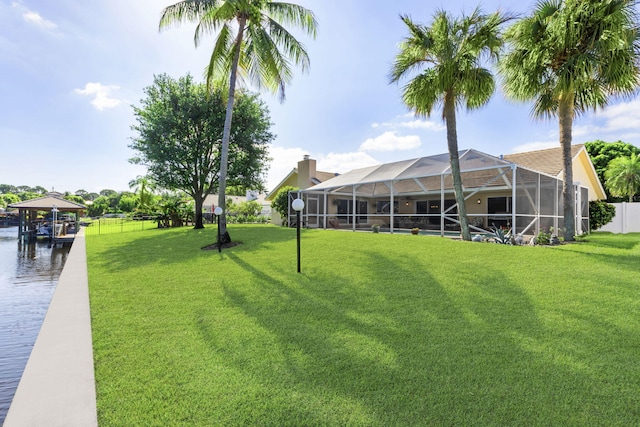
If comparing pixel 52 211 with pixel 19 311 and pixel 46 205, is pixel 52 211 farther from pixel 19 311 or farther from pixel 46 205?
pixel 19 311

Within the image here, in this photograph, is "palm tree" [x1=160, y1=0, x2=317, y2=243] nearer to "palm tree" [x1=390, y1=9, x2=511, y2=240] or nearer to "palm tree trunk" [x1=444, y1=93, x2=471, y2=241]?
"palm tree" [x1=390, y1=9, x2=511, y2=240]

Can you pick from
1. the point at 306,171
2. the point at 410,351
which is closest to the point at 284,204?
the point at 306,171

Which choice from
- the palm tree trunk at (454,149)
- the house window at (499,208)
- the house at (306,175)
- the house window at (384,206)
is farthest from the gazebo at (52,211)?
the house window at (499,208)

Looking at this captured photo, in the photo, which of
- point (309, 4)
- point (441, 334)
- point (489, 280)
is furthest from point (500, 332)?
point (309, 4)

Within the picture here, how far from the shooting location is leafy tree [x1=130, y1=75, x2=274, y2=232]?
18.6m

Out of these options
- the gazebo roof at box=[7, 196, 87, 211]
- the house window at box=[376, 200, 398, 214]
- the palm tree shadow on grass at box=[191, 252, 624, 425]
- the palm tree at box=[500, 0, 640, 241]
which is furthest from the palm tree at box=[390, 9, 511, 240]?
the gazebo roof at box=[7, 196, 87, 211]

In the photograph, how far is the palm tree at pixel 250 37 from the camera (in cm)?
1163

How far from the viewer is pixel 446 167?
1305 cm

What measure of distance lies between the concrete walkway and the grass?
0.45ft

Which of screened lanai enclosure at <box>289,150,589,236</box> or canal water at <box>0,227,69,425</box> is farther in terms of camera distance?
screened lanai enclosure at <box>289,150,589,236</box>

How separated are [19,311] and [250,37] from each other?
11647 millimetres

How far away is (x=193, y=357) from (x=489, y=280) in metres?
5.56

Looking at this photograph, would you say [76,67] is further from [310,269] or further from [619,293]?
[619,293]

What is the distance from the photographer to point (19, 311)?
592 cm
